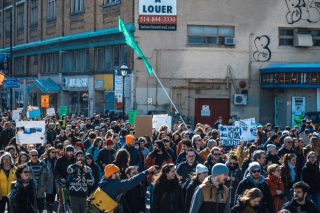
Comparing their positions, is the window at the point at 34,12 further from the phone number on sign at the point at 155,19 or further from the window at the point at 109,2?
the phone number on sign at the point at 155,19

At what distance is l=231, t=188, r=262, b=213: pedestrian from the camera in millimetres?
8742

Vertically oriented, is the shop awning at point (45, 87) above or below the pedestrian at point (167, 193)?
above

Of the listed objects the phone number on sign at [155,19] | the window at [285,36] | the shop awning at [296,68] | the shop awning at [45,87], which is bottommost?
the shop awning at [45,87]

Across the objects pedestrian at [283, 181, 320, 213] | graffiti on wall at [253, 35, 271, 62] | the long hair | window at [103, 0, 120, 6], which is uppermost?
window at [103, 0, 120, 6]

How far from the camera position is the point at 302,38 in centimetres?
3550

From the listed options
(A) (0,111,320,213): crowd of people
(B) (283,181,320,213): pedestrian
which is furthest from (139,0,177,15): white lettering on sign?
(B) (283,181,320,213): pedestrian

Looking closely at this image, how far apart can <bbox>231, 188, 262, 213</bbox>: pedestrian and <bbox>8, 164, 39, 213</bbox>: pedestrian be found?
162 inches

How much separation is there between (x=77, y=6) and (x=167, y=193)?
3344 cm

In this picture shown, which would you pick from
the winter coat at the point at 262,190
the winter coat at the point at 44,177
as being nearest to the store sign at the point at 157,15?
the winter coat at the point at 44,177

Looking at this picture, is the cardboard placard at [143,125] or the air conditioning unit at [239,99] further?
the air conditioning unit at [239,99]

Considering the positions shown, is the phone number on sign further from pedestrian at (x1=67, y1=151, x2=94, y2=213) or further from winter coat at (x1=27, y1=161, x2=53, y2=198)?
pedestrian at (x1=67, y1=151, x2=94, y2=213)

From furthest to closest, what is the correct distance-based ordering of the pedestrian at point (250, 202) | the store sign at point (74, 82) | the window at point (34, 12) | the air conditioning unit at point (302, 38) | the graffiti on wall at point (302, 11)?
1. the window at point (34, 12)
2. the store sign at point (74, 82)
3. the graffiti on wall at point (302, 11)
4. the air conditioning unit at point (302, 38)
5. the pedestrian at point (250, 202)

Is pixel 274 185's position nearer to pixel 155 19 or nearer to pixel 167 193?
pixel 167 193

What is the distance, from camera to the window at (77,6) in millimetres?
41466
